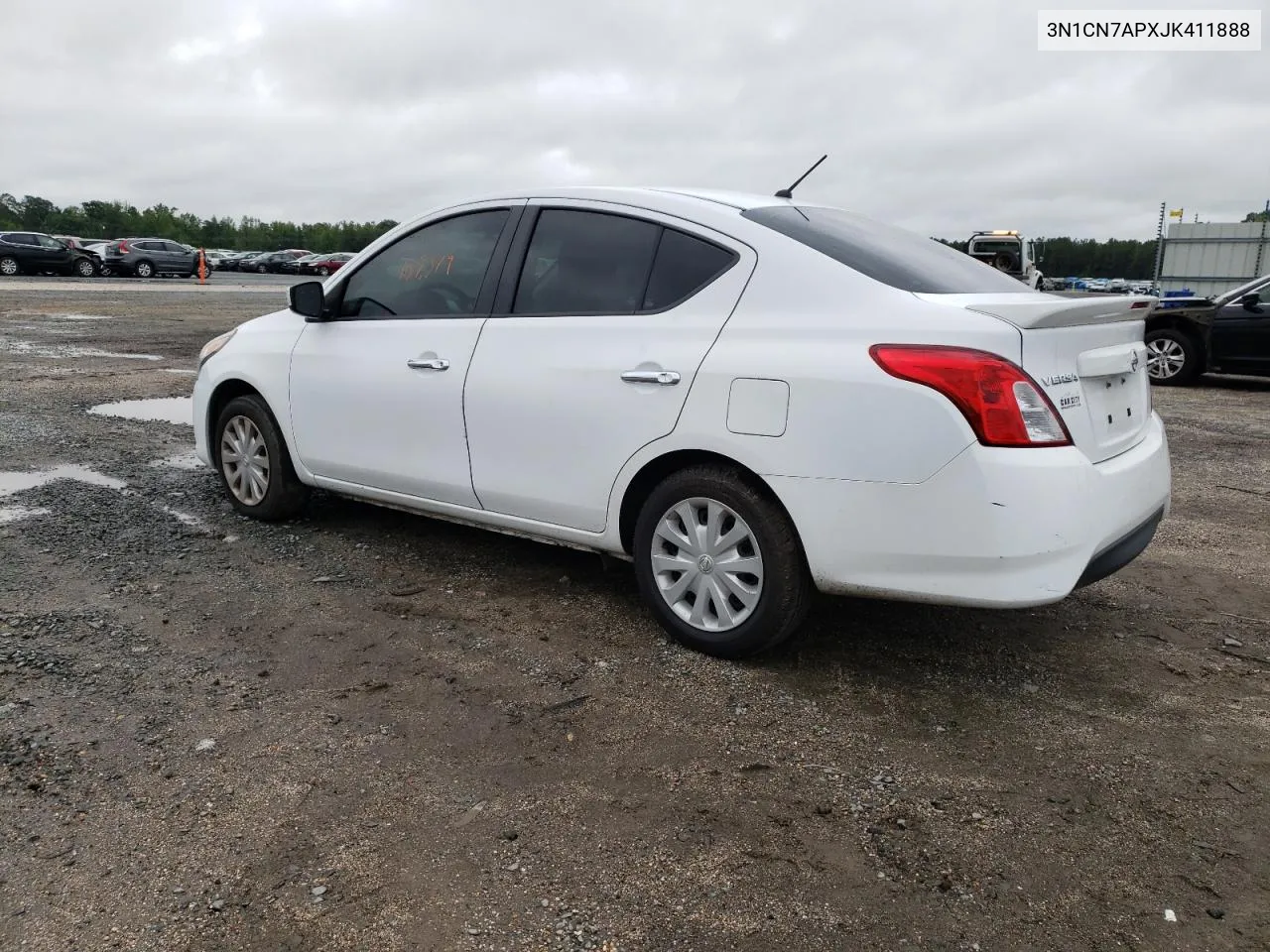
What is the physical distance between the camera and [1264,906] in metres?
2.33

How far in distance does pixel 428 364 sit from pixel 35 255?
38646 mm

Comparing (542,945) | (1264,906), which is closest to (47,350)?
(542,945)

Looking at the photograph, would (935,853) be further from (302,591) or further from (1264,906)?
(302,591)

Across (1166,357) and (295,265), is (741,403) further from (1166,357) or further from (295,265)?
(295,265)

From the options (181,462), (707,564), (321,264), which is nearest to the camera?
(707,564)

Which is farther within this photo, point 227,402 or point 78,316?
point 78,316

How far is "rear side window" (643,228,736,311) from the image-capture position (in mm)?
3623

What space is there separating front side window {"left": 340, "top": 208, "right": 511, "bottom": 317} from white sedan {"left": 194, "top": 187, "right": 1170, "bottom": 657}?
11mm

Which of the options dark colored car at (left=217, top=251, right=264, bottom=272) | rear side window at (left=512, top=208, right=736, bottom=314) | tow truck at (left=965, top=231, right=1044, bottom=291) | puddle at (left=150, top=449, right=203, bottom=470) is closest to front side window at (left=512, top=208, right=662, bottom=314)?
rear side window at (left=512, top=208, right=736, bottom=314)

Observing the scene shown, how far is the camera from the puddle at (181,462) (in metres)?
6.53

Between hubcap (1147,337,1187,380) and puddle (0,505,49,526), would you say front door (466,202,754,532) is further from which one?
hubcap (1147,337,1187,380)

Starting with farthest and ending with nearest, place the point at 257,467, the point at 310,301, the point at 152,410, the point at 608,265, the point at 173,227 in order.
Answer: the point at 173,227
the point at 152,410
the point at 257,467
the point at 310,301
the point at 608,265

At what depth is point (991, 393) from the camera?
9.82 feet

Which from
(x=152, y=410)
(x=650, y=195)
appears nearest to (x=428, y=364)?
(x=650, y=195)
